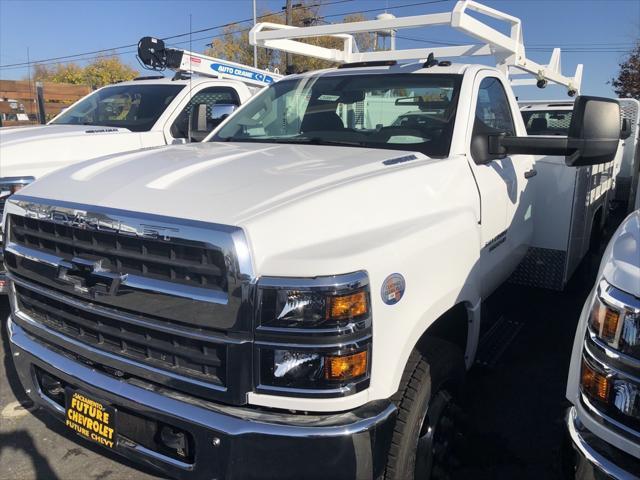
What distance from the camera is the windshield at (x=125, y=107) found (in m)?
6.41

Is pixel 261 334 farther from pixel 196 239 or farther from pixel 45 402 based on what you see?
pixel 45 402

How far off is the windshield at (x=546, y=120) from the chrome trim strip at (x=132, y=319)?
907cm

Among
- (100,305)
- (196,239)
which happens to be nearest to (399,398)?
(196,239)

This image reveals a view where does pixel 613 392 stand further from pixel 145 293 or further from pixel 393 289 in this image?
pixel 145 293

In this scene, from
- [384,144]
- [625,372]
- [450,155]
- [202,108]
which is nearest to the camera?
[625,372]

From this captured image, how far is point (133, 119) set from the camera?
6.48m

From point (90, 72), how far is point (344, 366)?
43650mm

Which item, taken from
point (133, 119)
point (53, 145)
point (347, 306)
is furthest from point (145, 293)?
point (133, 119)

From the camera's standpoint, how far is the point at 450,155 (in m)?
2.96

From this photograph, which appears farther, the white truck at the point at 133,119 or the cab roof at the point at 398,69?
the white truck at the point at 133,119

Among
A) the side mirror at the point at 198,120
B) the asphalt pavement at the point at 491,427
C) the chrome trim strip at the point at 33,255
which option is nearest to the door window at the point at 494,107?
the asphalt pavement at the point at 491,427

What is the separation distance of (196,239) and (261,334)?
40 cm

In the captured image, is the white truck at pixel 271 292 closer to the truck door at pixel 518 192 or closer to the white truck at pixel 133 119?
the truck door at pixel 518 192

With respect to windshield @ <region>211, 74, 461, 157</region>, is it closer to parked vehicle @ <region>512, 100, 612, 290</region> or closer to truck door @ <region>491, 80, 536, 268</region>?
truck door @ <region>491, 80, 536, 268</region>
